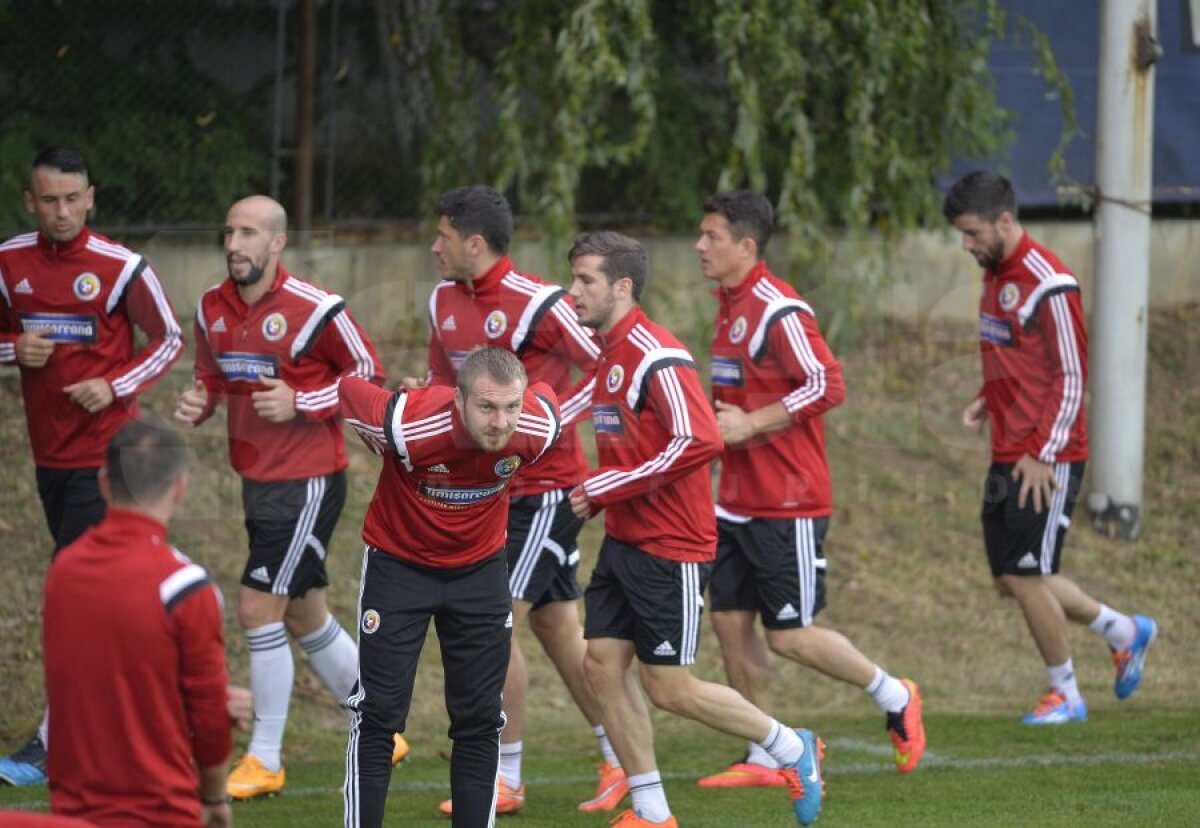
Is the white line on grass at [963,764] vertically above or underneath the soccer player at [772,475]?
underneath

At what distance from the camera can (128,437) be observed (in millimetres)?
4457

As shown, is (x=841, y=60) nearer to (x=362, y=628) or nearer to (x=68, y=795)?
(x=362, y=628)

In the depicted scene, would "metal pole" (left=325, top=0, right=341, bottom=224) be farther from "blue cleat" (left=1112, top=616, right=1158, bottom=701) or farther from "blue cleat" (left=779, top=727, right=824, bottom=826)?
"blue cleat" (left=779, top=727, right=824, bottom=826)

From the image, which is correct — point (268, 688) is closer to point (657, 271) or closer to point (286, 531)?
point (286, 531)

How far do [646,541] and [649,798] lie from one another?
0.90 m

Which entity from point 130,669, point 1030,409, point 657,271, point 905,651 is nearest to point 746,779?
point 1030,409

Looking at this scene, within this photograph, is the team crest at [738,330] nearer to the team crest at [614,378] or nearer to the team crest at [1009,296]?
the team crest at [614,378]

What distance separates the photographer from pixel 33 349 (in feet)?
24.3

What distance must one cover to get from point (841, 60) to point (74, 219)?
5.51 metres

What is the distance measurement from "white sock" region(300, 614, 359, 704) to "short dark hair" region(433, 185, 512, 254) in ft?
5.77

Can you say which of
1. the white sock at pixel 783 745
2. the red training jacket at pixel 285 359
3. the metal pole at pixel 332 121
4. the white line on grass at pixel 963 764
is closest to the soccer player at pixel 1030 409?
the white line on grass at pixel 963 764

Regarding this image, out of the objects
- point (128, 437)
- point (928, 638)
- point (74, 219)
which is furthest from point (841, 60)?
point (128, 437)

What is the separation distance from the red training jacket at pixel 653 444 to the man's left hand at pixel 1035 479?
85.0 inches

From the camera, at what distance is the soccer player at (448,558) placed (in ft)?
18.1
